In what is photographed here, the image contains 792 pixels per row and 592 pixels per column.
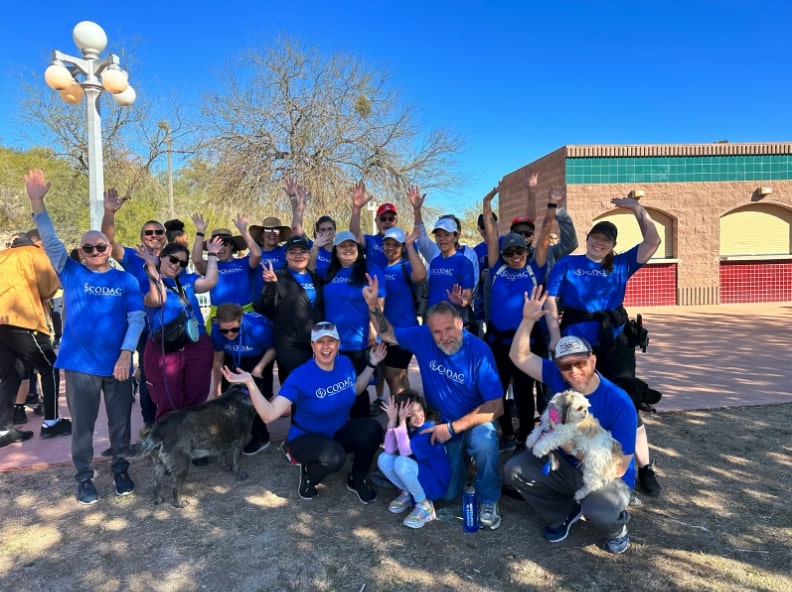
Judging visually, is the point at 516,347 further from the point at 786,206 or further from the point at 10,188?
the point at 10,188

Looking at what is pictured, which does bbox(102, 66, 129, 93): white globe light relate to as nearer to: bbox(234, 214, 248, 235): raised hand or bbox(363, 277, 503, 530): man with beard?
bbox(234, 214, 248, 235): raised hand

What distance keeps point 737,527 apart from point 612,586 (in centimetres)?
106

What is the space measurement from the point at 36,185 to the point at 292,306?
189 cm

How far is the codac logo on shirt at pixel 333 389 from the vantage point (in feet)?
11.8

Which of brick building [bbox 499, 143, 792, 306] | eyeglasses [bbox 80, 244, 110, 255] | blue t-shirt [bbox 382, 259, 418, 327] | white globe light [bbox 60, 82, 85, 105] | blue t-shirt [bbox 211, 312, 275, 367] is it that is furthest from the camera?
brick building [bbox 499, 143, 792, 306]

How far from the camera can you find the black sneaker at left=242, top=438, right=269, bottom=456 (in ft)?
14.4

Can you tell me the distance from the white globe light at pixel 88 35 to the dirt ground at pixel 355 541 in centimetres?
552

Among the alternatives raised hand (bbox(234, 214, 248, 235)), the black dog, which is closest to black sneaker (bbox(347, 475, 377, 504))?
the black dog

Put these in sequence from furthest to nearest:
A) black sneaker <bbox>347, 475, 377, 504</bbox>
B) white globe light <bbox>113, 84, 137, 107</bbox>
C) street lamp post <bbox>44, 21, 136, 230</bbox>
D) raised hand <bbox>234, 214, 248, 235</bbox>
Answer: white globe light <bbox>113, 84, 137, 107</bbox>
street lamp post <bbox>44, 21, 136, 230</bbox>
raised hand <bbox>234, 214, 248, 235</bbox>
black sneaker <bbox>347, 475, 377, 504</bbox>

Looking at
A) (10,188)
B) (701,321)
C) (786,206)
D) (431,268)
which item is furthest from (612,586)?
(10,188)

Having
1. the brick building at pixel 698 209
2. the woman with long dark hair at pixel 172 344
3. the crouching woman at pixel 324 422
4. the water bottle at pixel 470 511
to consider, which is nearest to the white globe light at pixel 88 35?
the woman with long dark hair at pixel 172 344

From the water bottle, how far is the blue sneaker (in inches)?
16.2

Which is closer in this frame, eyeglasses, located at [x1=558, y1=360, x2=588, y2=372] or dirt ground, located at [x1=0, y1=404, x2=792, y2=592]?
dirt ground, located at [x1=0, y1=404, x2=792, y2=592]

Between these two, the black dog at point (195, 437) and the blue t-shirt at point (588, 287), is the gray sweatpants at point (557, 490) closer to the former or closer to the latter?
the blue t-shirt at point (588, 287)
